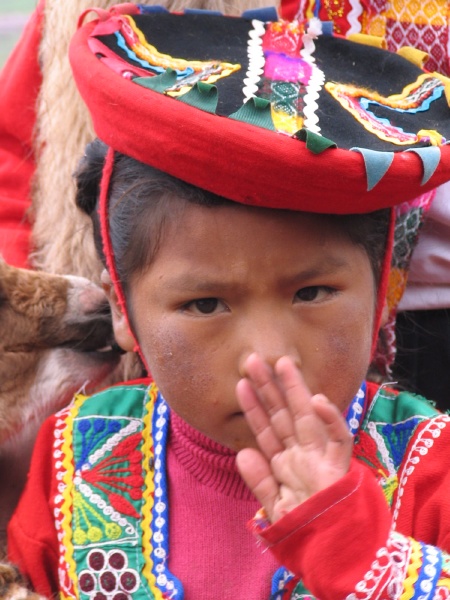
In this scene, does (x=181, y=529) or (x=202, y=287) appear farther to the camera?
(x=181, y=529)

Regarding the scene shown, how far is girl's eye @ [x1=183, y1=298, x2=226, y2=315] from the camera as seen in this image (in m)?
1.01

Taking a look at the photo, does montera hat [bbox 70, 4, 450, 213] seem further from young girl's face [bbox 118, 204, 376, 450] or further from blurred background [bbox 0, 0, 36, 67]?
blurred background [bbox 0, 0, 36, 67]

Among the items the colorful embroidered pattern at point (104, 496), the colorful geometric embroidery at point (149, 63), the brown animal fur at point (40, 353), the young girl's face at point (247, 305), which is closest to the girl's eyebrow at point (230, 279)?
the young girl's face at point (247, 305)

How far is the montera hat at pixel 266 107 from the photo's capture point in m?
0.95

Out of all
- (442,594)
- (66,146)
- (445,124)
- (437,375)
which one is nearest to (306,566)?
(442,594)

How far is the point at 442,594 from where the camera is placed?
0.95 meters

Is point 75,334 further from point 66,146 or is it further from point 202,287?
point 202,287

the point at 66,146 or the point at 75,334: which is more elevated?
the point at 66,146

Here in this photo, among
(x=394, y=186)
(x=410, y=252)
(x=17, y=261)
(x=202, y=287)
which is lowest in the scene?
(x=17, y=261)

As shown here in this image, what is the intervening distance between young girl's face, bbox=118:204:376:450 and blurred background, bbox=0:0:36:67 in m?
5.15

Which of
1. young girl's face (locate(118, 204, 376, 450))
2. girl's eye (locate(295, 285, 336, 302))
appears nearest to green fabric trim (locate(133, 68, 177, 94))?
young girl's face (locate(118, 204, 376, 450))

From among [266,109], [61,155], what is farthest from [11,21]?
[266,109]

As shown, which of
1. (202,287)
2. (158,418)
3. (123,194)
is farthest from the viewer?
(158,418)

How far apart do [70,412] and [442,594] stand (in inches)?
23.0
